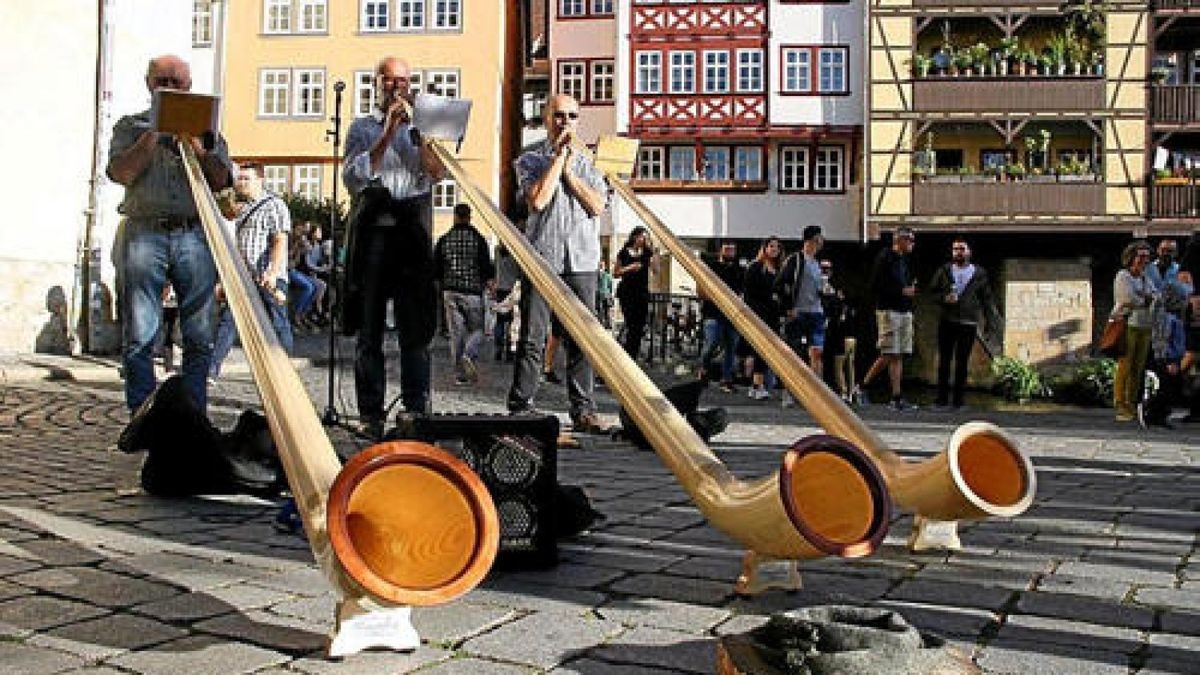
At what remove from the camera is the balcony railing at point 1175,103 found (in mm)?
30109

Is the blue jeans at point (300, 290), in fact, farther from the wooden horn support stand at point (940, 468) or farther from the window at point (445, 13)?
the window at point (445, 13)

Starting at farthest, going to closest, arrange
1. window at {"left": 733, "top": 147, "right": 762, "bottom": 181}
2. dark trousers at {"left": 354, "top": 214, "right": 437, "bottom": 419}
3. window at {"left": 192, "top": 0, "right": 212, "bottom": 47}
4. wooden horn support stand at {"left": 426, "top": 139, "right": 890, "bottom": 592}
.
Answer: window at {"left": 192, "top": 0, "right": 212, "bottom": 47} → window at {"left": 733, "top": 147, "right": 762, "bottom": 181} → dark trousers at {"left": 354, "top": 214, "right": 437, "bottom": 419} → wooden horn support stand at {"left": 426, "top": 139, "right": 890, "bottom": 592}

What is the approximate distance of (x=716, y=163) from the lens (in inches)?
1276

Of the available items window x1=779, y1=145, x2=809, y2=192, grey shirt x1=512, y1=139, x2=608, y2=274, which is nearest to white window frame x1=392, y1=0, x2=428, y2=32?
window x1=779, y1=145, x2=809, y2=192

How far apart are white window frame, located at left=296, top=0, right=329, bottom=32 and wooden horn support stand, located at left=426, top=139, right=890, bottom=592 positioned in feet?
115

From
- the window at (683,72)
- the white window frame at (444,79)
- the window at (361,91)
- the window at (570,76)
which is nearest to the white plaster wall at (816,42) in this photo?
the window at (683,72)

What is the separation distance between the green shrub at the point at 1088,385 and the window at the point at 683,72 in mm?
12641

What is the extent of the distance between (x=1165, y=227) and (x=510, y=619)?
29997 mm

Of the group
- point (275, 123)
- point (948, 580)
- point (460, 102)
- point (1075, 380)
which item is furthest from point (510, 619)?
point (275, 123)

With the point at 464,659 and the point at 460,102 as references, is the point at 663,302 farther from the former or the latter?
the point at 464,659

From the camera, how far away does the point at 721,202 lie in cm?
3209

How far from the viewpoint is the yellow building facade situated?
35.3 meters

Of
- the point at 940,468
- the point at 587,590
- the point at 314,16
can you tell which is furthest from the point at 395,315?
the point at 314,16

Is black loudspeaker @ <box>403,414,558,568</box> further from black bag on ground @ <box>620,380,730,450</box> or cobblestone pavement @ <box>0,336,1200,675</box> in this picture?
black bag on ground @ <box>620,380,730,450</box>
